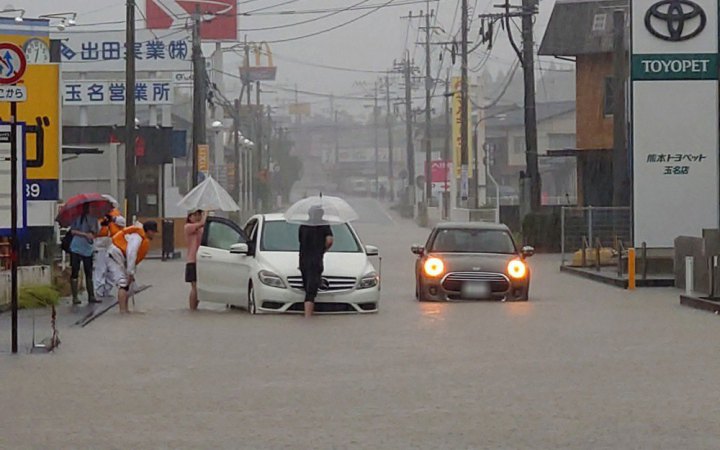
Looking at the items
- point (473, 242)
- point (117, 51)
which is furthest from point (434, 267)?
point (117, 51)

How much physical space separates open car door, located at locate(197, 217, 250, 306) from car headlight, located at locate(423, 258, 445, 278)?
125 inches

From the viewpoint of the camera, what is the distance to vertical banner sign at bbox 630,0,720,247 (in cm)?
2872

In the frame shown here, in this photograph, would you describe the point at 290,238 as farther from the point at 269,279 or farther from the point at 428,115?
the point at 428,115

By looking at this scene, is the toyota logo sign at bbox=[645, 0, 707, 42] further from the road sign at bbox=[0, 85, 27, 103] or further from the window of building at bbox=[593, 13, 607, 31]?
the window of building at bbox=[593, 13, 607, 31]

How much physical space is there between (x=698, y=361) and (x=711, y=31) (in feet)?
52.0

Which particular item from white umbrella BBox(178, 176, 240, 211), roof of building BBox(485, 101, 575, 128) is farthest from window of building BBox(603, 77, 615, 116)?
roof of building BBox(485, 101, 575, 128)

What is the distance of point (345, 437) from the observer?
1010 cm

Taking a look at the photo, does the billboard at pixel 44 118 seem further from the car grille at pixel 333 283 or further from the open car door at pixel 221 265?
the car grille at pixel 333 283

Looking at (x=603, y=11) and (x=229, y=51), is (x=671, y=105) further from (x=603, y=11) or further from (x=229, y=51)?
(x=229, y=51)

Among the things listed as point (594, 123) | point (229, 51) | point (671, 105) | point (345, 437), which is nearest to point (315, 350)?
point (345, 437)

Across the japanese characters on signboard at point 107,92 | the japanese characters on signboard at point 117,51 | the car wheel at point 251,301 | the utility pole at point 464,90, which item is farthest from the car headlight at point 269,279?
the utility pole at point 464,90

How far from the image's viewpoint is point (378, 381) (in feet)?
42.8

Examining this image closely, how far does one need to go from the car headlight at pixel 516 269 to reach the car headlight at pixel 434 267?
44.1 inches

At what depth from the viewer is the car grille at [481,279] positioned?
2245 centimetres
